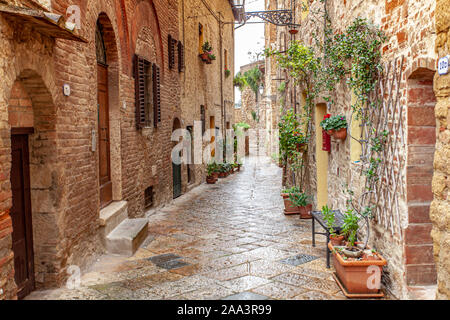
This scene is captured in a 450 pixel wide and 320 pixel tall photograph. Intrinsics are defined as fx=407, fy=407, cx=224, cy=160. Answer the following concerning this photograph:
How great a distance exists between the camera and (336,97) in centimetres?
610

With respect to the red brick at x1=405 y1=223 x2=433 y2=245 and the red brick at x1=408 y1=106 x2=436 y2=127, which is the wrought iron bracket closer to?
the red brick at x1=408 y1=106 x2=436 y2=127

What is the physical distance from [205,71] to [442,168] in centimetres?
1205

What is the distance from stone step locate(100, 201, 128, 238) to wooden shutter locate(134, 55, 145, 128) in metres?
1.66

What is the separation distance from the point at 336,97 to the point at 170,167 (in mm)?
4983

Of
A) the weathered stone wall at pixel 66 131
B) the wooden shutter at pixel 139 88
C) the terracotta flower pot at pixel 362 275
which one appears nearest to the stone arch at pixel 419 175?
the terracotta flower pot at pixel 362 275

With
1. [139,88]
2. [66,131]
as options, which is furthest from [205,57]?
[66,131]

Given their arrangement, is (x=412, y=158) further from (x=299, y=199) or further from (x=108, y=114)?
(x=108, y=114)

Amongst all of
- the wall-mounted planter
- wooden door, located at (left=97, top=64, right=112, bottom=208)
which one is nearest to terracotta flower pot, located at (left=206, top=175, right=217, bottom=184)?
the wall-mounted planter

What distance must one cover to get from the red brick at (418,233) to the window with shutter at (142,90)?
5083 mm

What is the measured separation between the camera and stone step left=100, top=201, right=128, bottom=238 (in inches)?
220

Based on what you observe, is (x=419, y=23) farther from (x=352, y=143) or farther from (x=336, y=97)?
(x=336, y=97)

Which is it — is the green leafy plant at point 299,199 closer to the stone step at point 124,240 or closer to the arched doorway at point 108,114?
the stone step at point 124,240

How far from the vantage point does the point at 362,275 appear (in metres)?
3.99
